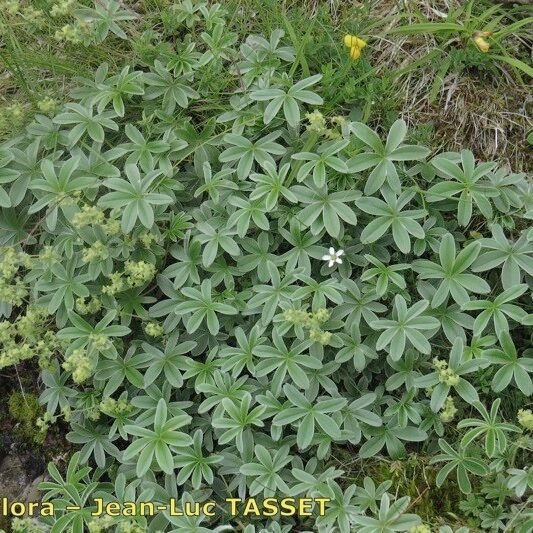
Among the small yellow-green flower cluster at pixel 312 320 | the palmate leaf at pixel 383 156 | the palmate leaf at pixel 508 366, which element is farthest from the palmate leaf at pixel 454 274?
the small yellow-green flower cluster at pixel 312 320

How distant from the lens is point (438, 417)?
313cm

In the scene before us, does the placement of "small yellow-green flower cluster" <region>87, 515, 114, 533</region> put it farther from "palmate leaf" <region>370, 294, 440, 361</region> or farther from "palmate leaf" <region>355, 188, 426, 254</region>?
"palmate leaf" <region>355, 188, 426, 254</region>

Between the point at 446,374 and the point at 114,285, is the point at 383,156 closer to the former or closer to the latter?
the point at 446,374

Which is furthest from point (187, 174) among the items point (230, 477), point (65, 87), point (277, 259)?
point (230, 477)

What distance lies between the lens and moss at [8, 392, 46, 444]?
3607mm

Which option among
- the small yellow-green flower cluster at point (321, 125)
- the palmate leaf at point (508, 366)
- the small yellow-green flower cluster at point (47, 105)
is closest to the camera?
the palmate leaf at point (508, 366)

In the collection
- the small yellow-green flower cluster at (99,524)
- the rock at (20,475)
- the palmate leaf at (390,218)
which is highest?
the palmate leaf at (390,218)

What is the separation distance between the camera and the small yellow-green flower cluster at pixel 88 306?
3.19 m

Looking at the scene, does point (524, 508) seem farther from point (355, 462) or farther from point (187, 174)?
point (187, 174)

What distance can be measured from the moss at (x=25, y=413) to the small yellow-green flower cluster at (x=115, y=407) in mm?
624

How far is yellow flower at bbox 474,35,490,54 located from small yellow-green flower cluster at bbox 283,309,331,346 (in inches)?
68.3

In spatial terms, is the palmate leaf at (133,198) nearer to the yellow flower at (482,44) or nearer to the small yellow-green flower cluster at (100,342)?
the small yellow-green flower cluster at (100,342)

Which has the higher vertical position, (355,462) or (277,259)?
(277,259)

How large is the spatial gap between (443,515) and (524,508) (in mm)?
371
